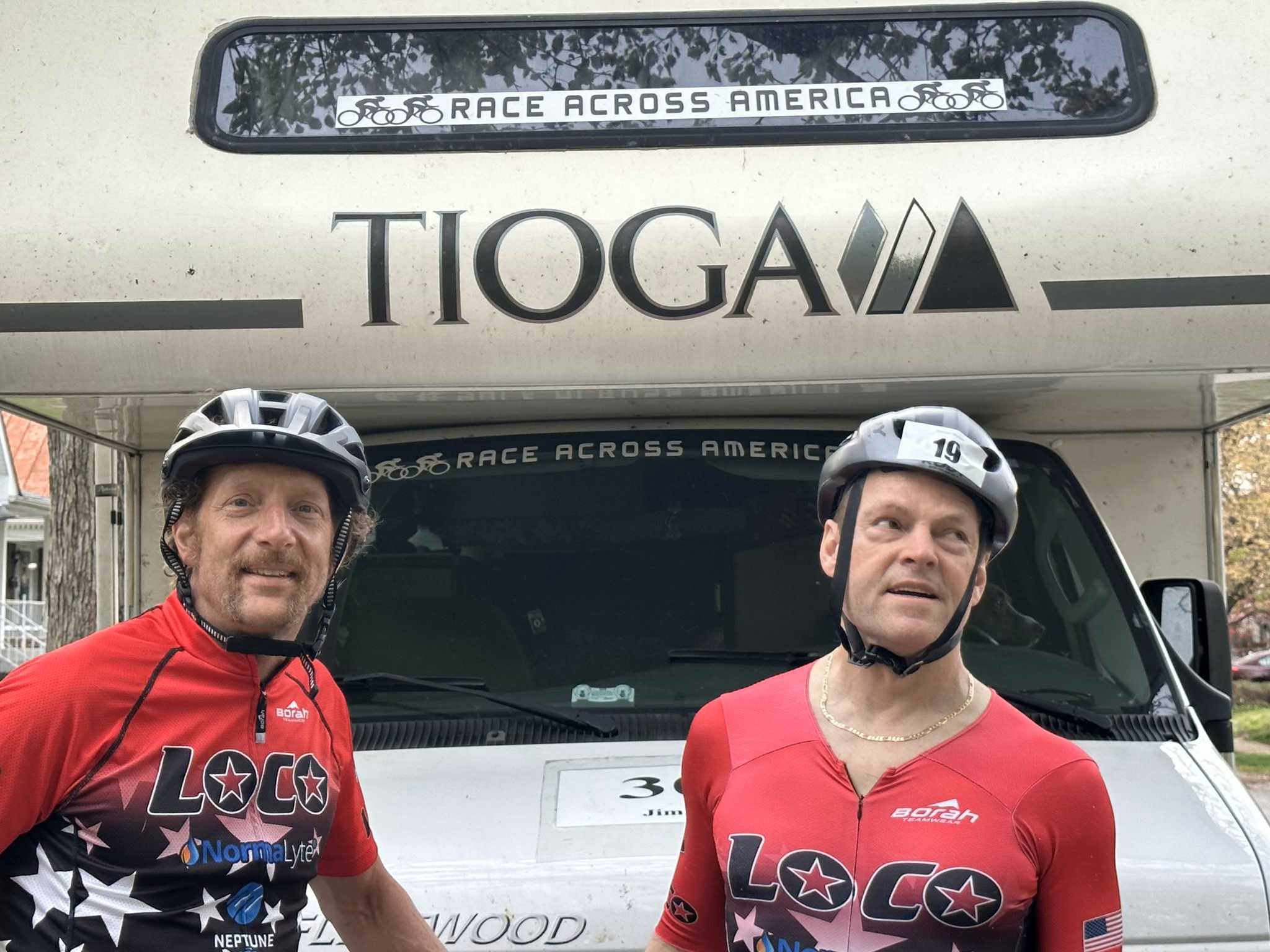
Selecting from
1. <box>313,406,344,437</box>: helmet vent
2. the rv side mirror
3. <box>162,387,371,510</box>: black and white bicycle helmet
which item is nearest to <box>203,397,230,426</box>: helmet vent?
<box>162,387,371,510</box>: black and white bicycle helmet

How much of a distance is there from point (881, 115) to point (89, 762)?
2.32 metres

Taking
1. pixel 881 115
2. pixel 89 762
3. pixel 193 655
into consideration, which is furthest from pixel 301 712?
pixel 881 115

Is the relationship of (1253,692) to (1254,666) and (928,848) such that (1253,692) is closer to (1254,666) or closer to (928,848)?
(1254,666)

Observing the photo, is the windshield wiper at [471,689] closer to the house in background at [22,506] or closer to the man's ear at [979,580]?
the man's ear at [979,580]

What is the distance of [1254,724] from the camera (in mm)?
23297

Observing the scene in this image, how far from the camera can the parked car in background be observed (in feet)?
101

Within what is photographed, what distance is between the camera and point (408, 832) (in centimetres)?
315

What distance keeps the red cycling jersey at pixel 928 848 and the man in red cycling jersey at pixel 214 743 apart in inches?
28.8

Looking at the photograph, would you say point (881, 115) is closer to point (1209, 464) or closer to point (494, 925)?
point (1209, 464)

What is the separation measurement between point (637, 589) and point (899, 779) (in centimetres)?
172

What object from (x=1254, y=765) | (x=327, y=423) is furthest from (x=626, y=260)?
(x=1254, y=765)

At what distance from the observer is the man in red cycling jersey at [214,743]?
86.8 inches

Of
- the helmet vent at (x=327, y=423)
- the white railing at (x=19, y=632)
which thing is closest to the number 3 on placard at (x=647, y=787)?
the helmet vent at (x=327, y=423)

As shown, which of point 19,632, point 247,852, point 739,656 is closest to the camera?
point 247,852
